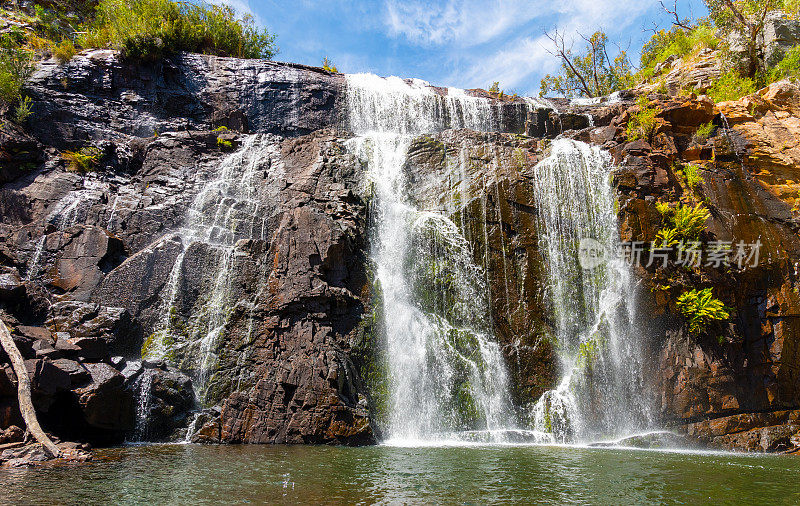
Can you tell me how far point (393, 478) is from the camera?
7.09m

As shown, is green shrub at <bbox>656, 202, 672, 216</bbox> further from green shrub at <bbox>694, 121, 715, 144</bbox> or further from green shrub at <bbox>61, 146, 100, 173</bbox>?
green shrub at <bbox>61, 146, 100, 173</bbox>

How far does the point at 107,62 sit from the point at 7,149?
6.56 metres

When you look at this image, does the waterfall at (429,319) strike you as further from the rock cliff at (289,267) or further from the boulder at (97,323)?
the boulder at (97,323)

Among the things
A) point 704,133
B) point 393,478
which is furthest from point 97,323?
point 704,133

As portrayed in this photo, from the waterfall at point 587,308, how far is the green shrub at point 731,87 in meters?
9.82

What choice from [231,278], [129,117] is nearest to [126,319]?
[231,278]

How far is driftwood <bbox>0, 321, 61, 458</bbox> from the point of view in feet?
27.8

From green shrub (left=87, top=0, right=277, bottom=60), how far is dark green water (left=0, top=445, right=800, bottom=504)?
18.1 meters

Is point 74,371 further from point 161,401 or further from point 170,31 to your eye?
point 170,31

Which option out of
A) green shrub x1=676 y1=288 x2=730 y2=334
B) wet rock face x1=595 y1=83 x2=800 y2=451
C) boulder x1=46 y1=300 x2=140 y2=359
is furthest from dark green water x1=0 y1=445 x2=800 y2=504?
green shrub x1=676 y1=288 x2=730 y2=334

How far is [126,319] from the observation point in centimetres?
1253

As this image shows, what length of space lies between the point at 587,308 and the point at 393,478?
9872mm

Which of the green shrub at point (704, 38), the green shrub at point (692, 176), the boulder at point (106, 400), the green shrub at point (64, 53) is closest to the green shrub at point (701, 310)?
the green shrub at point (692, 176)

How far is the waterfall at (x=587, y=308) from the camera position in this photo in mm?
13125
